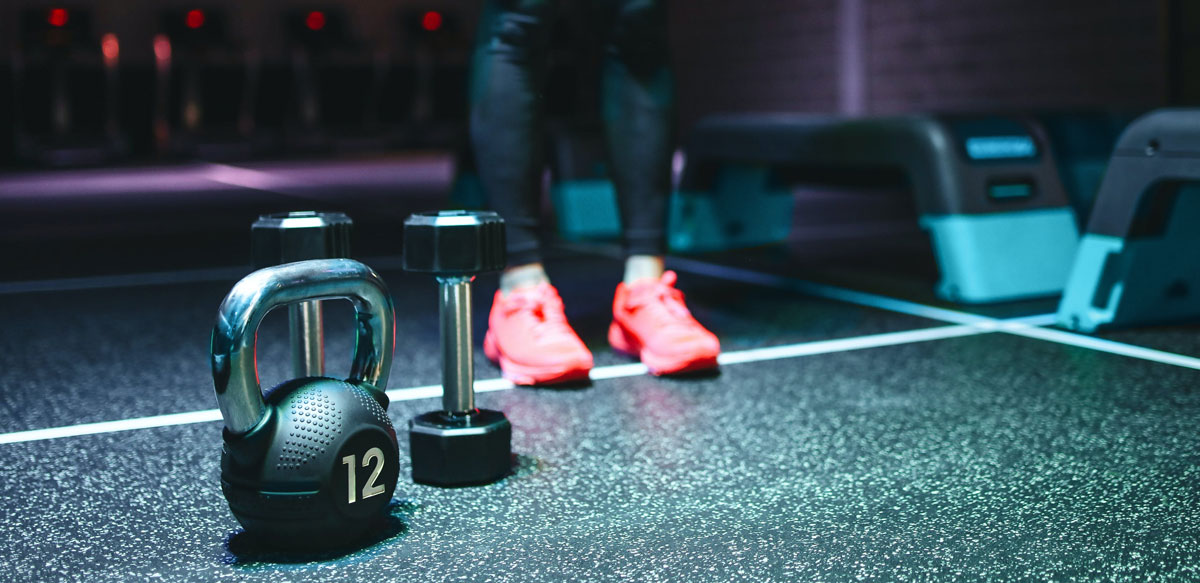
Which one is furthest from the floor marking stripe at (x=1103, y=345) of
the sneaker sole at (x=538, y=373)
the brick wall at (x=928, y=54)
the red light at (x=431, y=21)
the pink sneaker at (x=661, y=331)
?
the red light at (x=431, y=21)

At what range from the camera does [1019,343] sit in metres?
1.48

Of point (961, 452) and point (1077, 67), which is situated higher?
point (1077, 67)

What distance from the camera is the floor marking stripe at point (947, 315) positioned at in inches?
55.1

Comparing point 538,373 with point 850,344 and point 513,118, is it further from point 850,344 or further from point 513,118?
point 850,344

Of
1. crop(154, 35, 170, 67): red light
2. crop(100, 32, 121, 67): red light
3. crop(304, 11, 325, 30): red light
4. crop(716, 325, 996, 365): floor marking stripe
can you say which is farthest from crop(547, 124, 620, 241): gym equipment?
crop(100, 32, 121, 67): red light

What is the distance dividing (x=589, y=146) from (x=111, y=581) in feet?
7.81

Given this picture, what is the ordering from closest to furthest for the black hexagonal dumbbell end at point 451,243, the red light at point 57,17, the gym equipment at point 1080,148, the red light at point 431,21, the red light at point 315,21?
the black hexagonal dumbbell end at point 451,243 → the gym equipment at point 1080,148 → the red light at point 57,17 → the red light at point 315,21 → the red light at point 431,21

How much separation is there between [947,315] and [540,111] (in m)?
0.76

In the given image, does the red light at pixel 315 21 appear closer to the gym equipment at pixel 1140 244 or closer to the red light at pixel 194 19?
the red light at pixel 194 19

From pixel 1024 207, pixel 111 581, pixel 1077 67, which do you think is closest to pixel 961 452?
pixel 111 581

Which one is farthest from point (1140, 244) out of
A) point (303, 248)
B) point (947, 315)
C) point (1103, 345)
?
point (303, 248)

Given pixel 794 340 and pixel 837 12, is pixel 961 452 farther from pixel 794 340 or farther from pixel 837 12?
pixel 837 12

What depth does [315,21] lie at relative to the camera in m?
9.16

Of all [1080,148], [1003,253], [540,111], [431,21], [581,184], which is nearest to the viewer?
[540,111]
